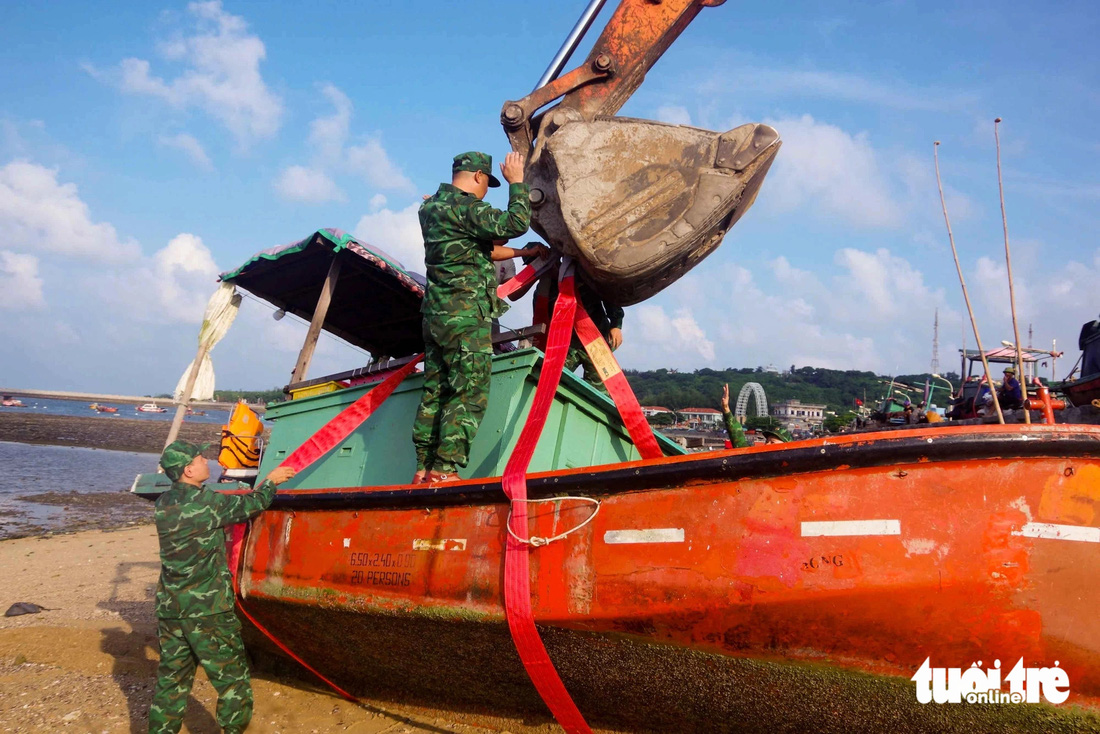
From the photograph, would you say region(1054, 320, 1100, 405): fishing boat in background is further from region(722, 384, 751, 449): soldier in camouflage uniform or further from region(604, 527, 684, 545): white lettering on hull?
region(604, 527, 684, 545): white lettering on hull

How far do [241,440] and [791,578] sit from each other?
4571mm

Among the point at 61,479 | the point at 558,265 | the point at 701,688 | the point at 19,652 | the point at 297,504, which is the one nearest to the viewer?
the point at 701,688

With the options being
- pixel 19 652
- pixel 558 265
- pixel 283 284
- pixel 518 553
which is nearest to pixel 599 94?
pixel 558 265

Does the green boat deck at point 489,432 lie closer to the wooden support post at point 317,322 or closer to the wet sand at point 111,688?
the wooden support post at point 317,322

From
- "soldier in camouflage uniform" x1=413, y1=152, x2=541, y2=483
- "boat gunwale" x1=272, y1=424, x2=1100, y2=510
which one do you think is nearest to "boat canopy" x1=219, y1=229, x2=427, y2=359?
"soldier in camouflage uniform" x1=413, y1=152, x2=541, y2=483

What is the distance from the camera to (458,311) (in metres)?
3.43

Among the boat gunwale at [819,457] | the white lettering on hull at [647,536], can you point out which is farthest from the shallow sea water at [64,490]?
the white lettering on hull at [647,536]

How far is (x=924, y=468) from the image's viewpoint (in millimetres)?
2297

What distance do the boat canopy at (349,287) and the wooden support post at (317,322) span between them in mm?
111

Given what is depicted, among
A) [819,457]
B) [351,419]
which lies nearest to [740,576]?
[819,457]

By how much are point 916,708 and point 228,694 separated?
312 centimetres

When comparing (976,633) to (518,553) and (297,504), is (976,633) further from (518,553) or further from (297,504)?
(297,504)

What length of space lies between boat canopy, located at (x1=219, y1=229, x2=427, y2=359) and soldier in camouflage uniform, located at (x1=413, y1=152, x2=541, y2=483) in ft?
4.88

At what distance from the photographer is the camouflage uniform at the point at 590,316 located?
160 inches
